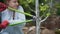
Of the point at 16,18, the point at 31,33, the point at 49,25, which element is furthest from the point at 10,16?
the point at 49,25

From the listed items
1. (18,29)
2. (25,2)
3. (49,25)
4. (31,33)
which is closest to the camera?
(25,2)

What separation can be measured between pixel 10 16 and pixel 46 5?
166 millimetres

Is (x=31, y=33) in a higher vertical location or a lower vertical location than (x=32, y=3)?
lower

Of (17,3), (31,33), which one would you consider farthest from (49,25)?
(17,3)

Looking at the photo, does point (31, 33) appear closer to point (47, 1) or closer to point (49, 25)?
point (49, 25)

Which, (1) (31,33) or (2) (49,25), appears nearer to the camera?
(1) (31,33)

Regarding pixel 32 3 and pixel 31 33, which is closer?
pixel 32 3

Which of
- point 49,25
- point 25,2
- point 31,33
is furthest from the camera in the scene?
point 49,25

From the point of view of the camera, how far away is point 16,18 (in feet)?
2.19

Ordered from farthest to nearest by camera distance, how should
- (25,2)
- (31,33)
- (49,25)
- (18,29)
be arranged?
(49,25)
(31,33)
(18,29)
(25,2)

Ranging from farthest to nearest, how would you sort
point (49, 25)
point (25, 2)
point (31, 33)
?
point (49, 25)
point (31, 33)
point (25, 2)

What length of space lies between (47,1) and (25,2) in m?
0.11

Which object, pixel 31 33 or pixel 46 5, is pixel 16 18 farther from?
pixel 31 33

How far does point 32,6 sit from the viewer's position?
0.72 meters
